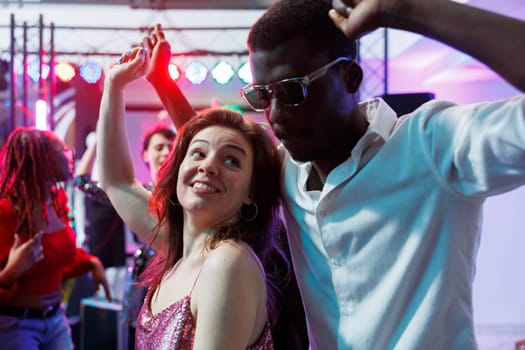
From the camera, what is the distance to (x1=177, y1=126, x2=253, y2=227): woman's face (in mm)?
1320

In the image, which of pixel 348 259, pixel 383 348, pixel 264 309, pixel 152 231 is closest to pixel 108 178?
pixel 152 231

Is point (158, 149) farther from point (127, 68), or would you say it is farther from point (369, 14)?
point (369, 14)

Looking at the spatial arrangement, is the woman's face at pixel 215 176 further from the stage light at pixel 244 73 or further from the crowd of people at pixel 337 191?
the stage light at pixel 244 73

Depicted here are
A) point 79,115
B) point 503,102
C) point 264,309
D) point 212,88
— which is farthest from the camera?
point 212,88

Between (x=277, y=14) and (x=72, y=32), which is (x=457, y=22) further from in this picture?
(x=72, y=32)

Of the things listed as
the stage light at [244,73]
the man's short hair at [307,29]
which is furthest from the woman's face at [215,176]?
the stage light at [244,73]

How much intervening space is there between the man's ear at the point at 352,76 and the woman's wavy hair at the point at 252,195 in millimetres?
317

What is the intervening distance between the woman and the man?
17cm

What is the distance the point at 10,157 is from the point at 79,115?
4.50m

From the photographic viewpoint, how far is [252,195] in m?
1.41

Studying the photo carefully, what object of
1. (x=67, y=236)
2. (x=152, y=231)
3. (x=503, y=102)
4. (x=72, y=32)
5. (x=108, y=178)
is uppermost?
(x=72, y=32)

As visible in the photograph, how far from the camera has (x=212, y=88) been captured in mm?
8641

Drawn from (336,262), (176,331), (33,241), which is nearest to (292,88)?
(336,262)

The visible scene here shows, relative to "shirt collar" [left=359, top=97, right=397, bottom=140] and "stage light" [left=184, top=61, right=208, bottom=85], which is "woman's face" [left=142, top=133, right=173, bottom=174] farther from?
"stage light" [left=184, top=61, right=208, bottom=85]
